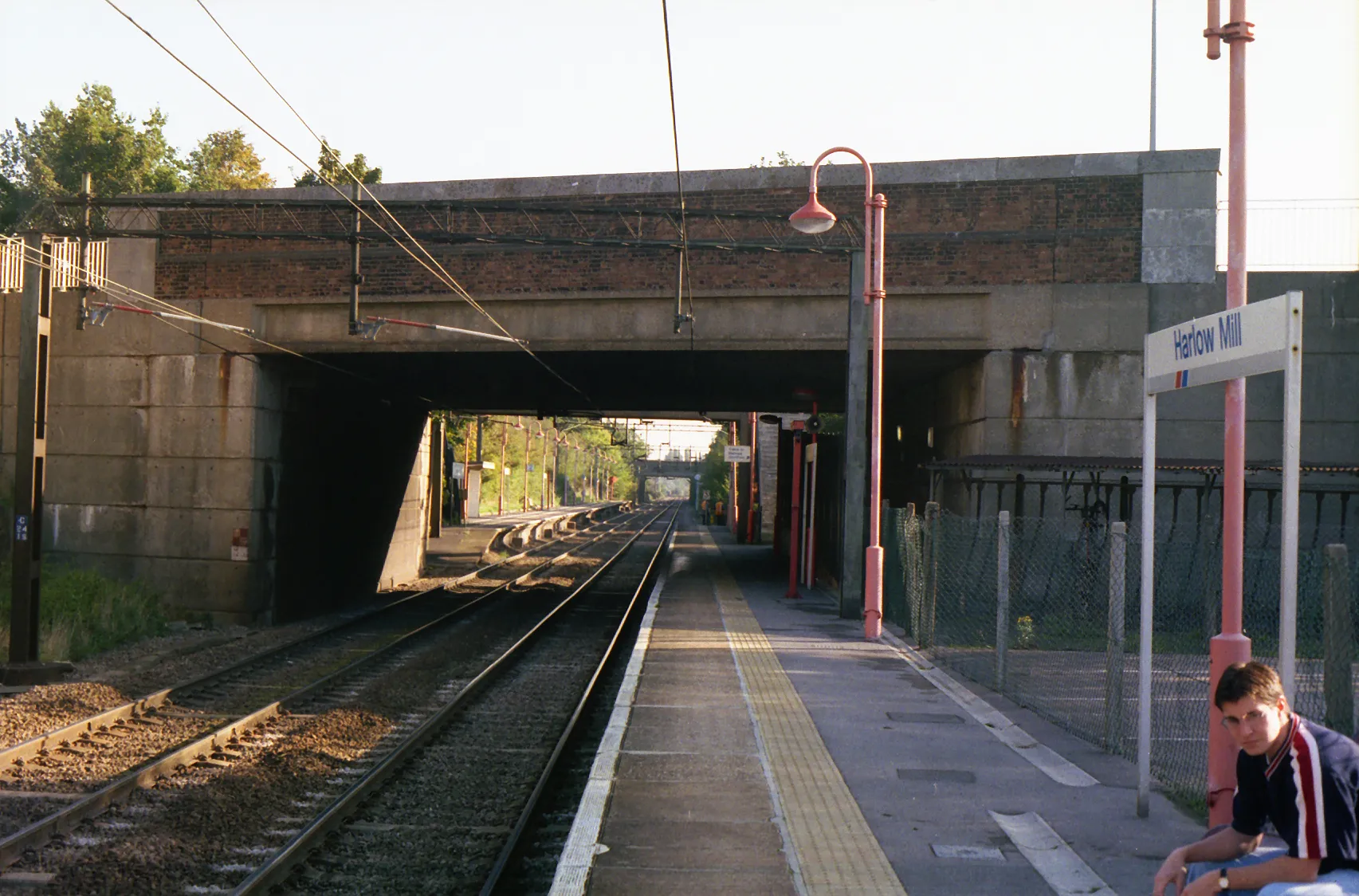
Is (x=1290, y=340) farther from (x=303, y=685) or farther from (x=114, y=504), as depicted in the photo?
(x=114, y=504)

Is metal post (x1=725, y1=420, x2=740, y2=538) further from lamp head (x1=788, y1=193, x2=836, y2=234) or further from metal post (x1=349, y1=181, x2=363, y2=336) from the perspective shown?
lamp head (x1=788, y1=193, x2=836, y2=234)

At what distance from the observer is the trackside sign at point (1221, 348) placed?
570 centimetres

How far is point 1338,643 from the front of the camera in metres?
6.46

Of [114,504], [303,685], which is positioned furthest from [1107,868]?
[114,504]

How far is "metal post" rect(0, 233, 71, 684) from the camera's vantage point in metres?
14.5

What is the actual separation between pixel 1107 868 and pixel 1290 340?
9.00 feet

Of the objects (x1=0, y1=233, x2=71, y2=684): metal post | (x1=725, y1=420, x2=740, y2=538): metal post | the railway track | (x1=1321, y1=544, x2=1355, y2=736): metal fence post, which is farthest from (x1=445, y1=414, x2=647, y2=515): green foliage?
(x1=1321, y1=544, x2=1355, y2=736): metal fence post

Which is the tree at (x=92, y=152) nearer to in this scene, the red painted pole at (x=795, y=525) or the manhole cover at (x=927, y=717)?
the red painted pole at (x=795, y=525)

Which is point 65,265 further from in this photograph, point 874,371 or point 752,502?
point 752,502

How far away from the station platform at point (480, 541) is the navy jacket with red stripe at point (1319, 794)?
30.2 meters

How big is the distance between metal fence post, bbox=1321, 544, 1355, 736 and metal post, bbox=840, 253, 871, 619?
1253 centimetres

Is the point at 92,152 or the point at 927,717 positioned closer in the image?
the point at 927,717

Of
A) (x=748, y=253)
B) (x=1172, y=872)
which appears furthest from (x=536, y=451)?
(x=1172, y=872)

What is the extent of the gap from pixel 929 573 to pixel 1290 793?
453 inches
